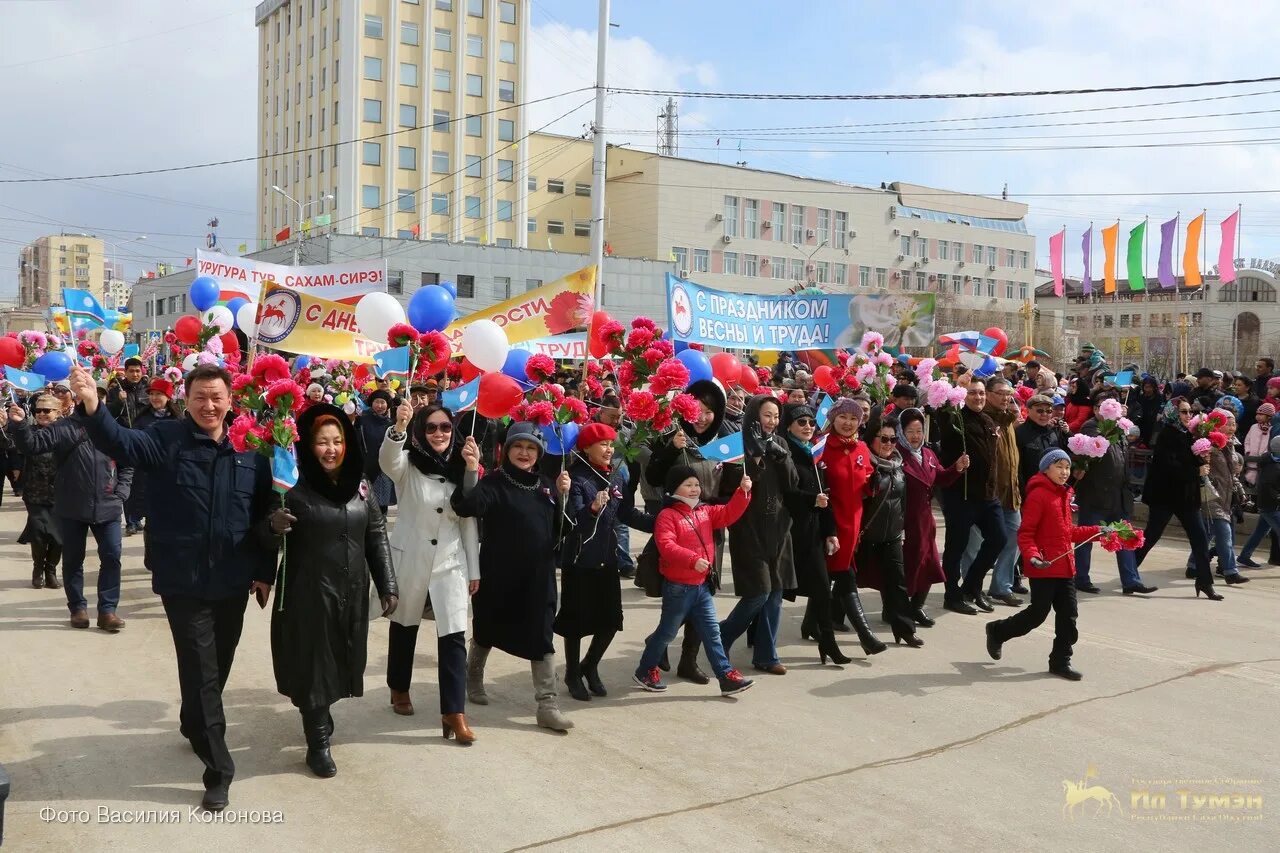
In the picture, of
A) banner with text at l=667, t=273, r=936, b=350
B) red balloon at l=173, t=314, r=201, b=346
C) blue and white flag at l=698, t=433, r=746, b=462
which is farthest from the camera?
red balloon at l=173, t=314, r=201, b=346

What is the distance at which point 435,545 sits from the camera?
5797 millimetres

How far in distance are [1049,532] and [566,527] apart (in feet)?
10.6

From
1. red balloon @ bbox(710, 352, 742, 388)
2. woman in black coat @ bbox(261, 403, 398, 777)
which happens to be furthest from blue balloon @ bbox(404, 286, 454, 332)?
woman in black coat @ bbox(261, 403, 398, 777)

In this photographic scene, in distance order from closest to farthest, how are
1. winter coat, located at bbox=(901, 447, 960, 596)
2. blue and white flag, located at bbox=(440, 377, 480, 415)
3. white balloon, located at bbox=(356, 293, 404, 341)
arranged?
blue and white flag, located at bbox=(440, 377, 480, 415)
winter coat, located at bbox=(901, 447, 960, 596)
white balloon, located at bbox=(356, 293, 404, 341)

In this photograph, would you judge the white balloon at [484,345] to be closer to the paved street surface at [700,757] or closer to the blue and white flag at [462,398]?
the blue and white flag at [462,398]

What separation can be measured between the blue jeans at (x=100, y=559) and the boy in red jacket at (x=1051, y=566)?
20.7 feet

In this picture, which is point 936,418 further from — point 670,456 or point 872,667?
point 670,456

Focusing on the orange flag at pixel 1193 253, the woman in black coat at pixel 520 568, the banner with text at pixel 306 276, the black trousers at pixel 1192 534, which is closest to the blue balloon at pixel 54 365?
the woman in black coat at pixel 520 568

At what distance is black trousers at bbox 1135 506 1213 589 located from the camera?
951cm

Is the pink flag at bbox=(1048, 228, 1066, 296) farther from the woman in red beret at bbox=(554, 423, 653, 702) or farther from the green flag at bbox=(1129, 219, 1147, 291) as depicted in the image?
the woman in red beret at bbox=(554, 423, 653, 702)

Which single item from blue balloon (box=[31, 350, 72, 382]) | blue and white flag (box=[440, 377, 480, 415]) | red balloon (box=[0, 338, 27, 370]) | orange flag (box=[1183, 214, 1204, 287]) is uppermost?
orange flag (box=[1183, 214, 1204, 287])

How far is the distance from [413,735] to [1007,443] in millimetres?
5712

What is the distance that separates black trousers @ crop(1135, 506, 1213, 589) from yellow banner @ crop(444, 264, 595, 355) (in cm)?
579

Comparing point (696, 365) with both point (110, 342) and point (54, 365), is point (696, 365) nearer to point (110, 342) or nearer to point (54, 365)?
point (54, 365)
